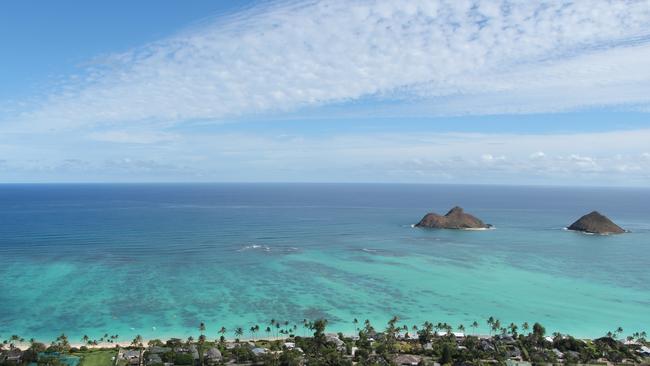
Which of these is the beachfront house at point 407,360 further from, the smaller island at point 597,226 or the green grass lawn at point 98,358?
the smaller island at point 597,226

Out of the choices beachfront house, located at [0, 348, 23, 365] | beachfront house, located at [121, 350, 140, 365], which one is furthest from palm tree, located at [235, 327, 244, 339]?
beachfront house, located at [0, 348, 23, 365]

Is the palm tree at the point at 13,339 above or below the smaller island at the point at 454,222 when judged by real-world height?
below

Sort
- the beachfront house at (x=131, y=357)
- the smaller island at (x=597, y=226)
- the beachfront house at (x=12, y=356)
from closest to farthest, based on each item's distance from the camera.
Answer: the beachfront house at (x=12, y=356) → the beachfront house at (x=131, y=357) → the smaller island at (x=597, y=226)

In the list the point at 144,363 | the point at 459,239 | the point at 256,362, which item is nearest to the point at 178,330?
the point at 144,363

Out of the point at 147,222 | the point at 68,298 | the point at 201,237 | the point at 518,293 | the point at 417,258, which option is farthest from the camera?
the point at 147,222

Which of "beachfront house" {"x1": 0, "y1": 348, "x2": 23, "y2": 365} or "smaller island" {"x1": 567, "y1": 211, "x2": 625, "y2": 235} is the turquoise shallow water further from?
"beachfront house" {"x1": 0, "y1": 348, "x2": 23, "y2": 365}

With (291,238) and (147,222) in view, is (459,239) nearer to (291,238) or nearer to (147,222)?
(291,238)

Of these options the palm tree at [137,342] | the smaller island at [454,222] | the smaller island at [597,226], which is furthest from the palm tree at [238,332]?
the smaller island at [597,226]
